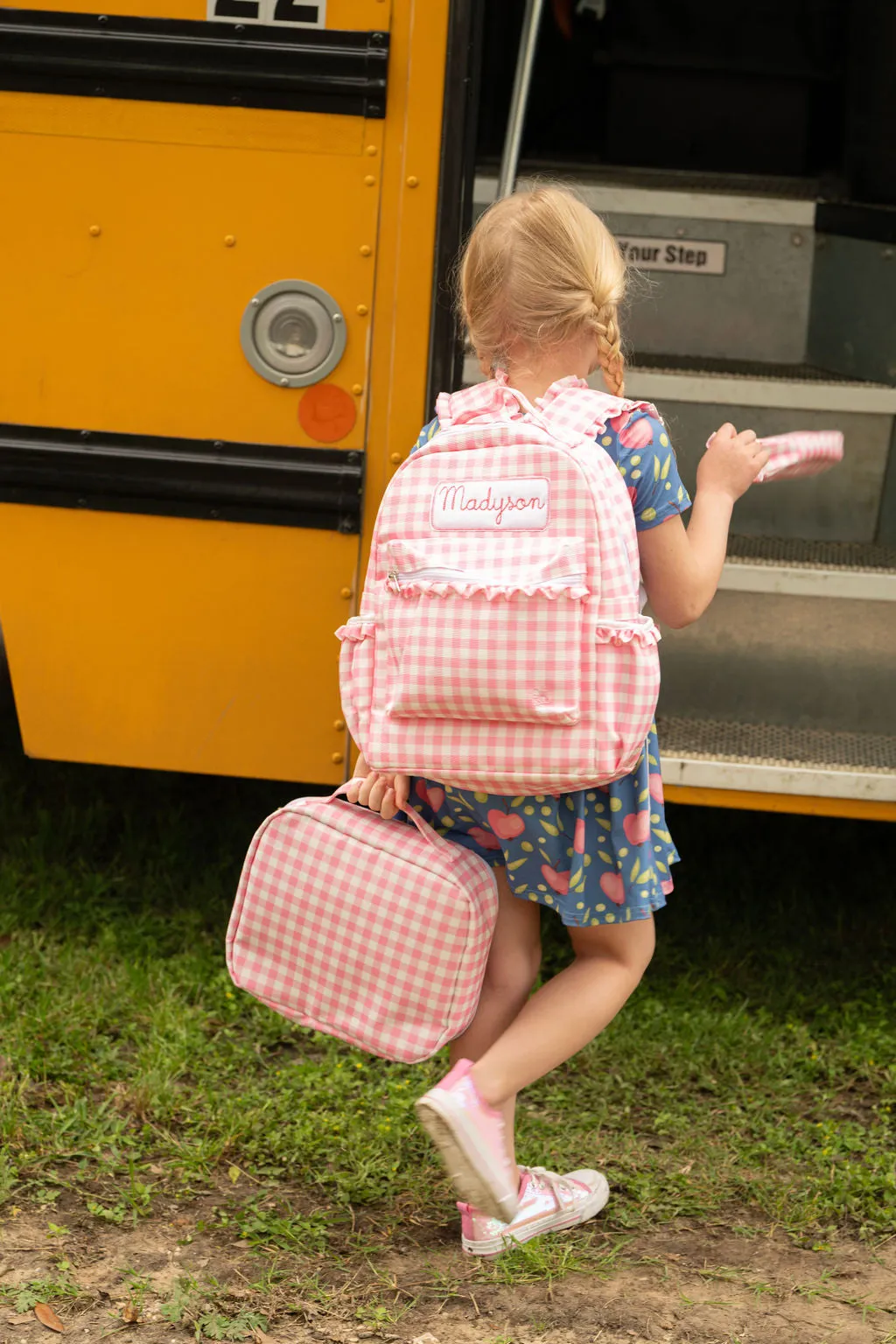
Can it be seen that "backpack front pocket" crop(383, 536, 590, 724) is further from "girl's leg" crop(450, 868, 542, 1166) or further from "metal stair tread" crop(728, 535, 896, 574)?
"metal stair tread" crop(728, 535, 896, 574)

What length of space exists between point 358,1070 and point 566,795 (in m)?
0.85

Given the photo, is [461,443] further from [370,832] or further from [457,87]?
[457,87]

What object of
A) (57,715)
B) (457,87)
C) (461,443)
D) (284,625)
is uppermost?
(457,87)

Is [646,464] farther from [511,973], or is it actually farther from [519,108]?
[519,108]

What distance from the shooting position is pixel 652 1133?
7.75ft

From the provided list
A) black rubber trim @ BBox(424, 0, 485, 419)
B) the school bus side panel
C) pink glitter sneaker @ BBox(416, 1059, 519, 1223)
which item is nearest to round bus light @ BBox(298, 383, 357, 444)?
the school bus side panel

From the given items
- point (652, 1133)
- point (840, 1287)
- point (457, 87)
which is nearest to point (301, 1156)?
point (652, 1133)

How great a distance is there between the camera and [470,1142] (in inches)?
70.0

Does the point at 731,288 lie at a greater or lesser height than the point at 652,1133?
greater

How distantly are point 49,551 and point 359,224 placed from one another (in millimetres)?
739

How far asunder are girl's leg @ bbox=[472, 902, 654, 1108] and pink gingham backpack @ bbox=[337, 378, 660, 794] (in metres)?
0.31

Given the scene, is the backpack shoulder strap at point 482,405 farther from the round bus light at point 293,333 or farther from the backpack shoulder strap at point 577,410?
the round bus light at point 293,333

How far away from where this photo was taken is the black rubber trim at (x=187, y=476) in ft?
8.10

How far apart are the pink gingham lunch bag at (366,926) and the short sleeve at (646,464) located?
473 mm
